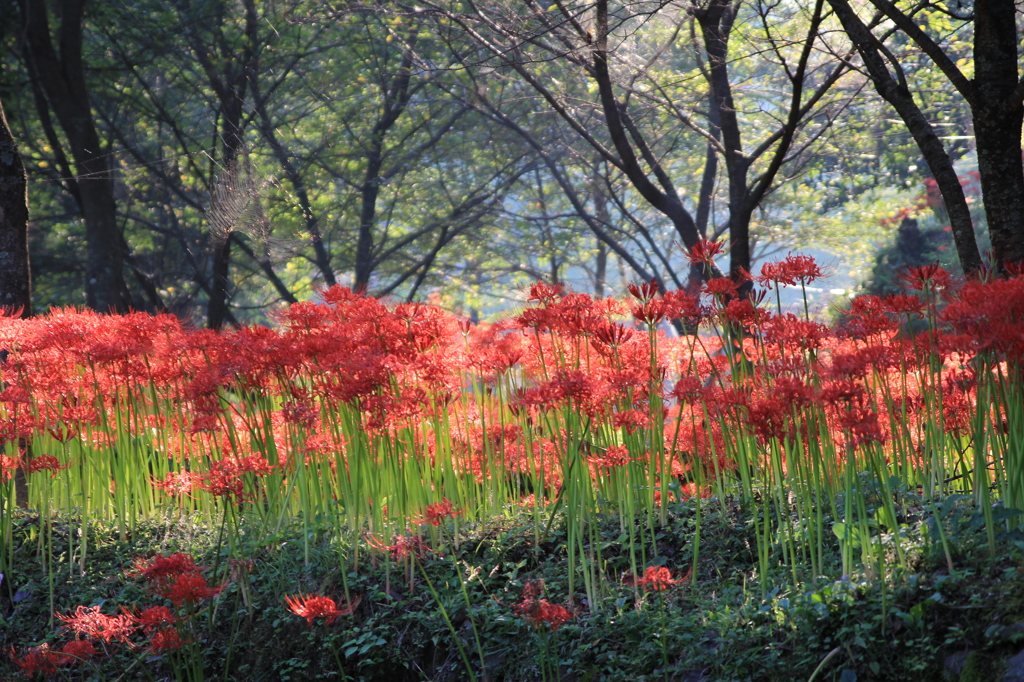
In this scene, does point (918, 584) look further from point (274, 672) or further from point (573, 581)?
point (274, 672)

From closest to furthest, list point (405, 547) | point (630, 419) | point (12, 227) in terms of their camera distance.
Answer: point (630, 419)
point (405, 547)
point (12, 227)

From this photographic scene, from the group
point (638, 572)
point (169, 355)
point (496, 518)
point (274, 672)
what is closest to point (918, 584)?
point (638, 572)

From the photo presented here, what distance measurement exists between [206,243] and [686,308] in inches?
444

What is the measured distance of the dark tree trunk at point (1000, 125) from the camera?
13.2 feet

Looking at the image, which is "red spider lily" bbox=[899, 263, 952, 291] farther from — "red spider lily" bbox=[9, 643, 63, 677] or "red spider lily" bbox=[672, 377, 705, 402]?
"red spider lily" bbox=[9, 643, 63, 677]

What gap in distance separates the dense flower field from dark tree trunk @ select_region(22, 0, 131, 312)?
12.7 ft

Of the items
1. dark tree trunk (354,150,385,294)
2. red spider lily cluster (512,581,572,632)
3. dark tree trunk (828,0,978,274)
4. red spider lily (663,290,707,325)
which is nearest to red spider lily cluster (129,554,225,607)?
red spider lily cluster (512,581,572,632)

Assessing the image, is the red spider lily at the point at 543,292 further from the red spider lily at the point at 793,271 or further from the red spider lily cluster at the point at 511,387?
the red spider lily at the point at 793,271

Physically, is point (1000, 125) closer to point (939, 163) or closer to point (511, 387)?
point (939, 163)

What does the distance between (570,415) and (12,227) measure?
15.5ft

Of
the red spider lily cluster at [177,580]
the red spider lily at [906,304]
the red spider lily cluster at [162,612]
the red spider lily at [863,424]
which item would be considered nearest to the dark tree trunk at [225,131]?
the red spider lily cluster at [162,612]

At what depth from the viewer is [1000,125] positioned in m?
4.03

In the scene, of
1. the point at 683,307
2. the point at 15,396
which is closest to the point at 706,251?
the point at 683,307

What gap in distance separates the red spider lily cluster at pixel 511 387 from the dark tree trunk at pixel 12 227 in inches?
40.3
